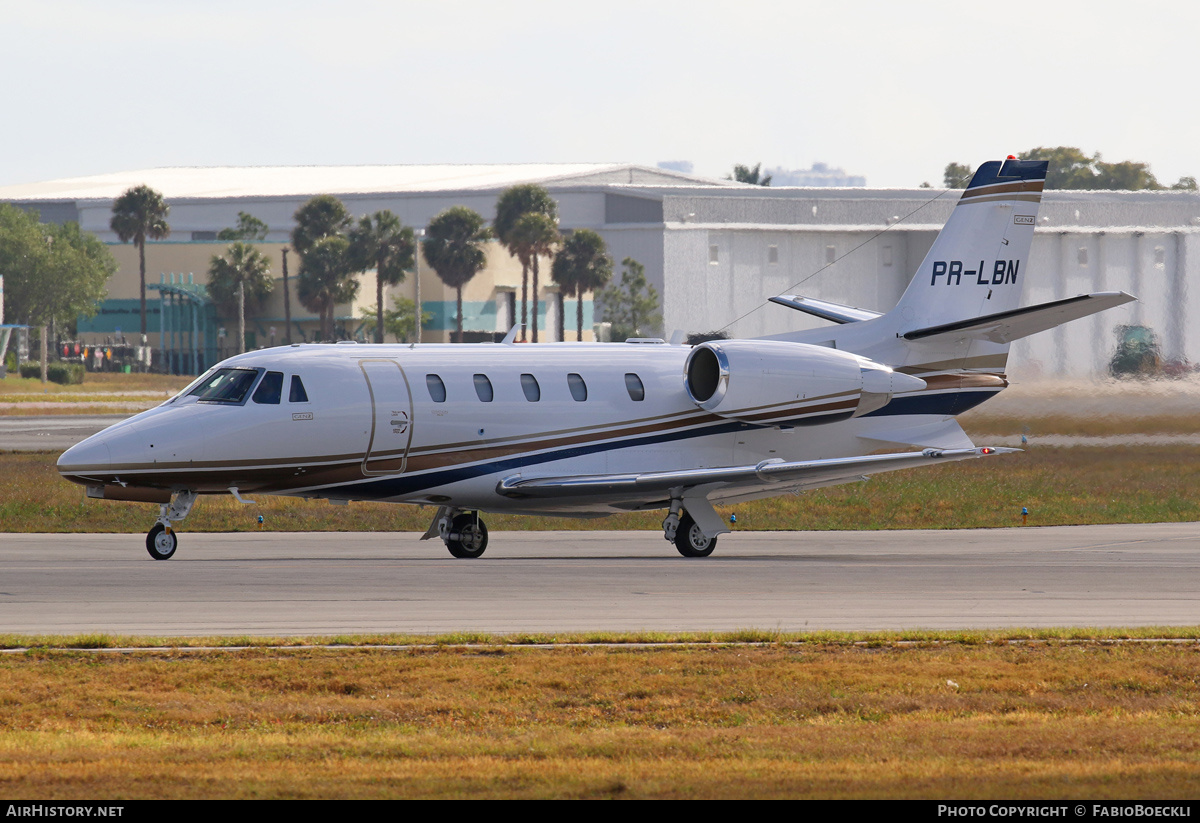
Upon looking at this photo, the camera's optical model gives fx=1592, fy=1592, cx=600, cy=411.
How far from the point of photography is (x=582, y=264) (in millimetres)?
120250

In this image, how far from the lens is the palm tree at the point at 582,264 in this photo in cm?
11931

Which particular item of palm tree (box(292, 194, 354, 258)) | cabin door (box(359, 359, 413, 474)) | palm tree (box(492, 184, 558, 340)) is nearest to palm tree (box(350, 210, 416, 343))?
palm tree (box(292, 194, 354, 258))

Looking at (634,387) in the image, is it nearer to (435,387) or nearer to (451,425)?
(451,425)

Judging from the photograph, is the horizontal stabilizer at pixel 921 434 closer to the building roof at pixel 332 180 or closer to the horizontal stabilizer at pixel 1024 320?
the horizontal stabilizer at pixel 1024 320

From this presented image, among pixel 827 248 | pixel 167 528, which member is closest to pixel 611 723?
pixel 167 528

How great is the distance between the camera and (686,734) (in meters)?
13.5

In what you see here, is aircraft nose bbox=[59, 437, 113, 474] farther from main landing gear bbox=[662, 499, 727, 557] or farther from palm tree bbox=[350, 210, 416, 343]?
palm tree bbox=[350, 210, 416, 343]

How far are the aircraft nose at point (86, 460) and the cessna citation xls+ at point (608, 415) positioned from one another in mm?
31

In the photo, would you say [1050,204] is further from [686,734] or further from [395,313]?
[686,734]

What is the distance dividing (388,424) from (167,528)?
406cm

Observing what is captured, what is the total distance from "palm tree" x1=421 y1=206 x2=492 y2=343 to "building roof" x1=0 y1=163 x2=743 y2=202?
18566 mm

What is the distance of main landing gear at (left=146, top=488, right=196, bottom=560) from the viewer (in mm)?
26391

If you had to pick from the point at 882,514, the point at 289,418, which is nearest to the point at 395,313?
the point at 882,514

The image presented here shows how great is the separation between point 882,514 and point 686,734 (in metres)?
24.8
